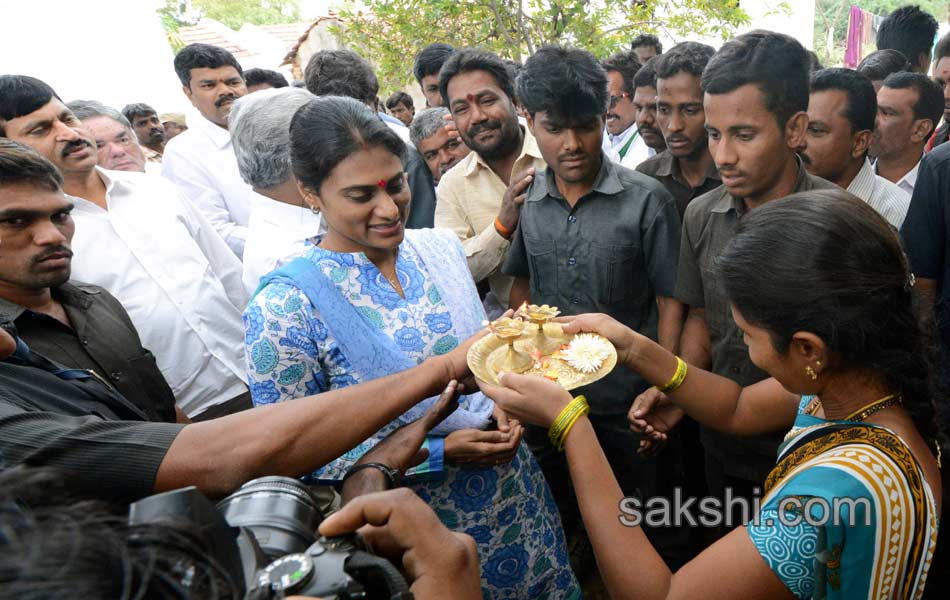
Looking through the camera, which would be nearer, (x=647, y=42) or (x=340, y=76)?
(x=340, y=76)

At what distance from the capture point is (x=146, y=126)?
348 inches

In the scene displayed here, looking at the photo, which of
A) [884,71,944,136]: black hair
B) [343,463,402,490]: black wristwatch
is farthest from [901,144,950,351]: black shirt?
[343,463,402,490]: black wristwatch

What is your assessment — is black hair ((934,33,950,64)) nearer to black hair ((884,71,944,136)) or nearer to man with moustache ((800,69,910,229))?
black hair ((884,71,944,136))

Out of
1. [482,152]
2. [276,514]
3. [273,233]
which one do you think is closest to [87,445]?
[276,514]

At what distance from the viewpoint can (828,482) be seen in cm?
144

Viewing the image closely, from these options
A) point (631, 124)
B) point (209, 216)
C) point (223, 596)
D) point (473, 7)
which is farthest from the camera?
point (473, 7)

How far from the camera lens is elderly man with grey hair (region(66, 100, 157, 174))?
5.16 m

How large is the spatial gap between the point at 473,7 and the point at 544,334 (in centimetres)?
764

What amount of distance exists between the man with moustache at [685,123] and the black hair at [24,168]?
317cm

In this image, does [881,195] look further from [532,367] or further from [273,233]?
[273,233]

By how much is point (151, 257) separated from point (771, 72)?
3169mm

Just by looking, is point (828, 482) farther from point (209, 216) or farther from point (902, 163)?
point (209, 216)

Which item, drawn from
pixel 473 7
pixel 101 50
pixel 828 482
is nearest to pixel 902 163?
pixel 828 482

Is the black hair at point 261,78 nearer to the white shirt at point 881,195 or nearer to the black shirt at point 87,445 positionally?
the white shirt at point 881,195
